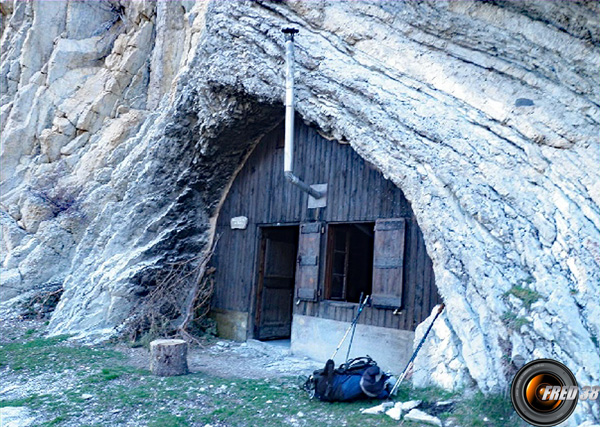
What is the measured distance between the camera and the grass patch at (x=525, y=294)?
5.23 m

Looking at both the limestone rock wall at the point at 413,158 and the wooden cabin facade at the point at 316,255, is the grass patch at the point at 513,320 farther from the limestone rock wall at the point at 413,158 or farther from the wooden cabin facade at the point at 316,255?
the wooden cabin facade at the point at 316,255

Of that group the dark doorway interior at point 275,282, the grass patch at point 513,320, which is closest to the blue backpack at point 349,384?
→ the grass patch at point 513,320

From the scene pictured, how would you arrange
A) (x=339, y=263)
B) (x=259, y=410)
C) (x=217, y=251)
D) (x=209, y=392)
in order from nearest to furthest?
(x=259, y=410) → (x=209, y=392) → (x=339, y=263) → (x=217, y=251)

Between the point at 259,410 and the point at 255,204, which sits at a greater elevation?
the point at 255,204

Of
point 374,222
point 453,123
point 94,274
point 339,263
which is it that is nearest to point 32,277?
point 94,274

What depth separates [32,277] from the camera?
13.2 metres

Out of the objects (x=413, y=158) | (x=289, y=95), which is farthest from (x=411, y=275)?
(x=289, y=95)

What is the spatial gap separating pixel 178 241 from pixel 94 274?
73.9 inches

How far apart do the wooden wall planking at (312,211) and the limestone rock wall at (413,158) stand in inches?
21.1

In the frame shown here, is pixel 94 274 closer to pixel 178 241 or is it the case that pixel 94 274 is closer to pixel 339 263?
pixel 178 241

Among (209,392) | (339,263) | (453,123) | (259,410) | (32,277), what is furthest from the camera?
(32,277)

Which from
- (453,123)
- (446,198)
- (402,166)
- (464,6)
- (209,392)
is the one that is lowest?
(209,392)

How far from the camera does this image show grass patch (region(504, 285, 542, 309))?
17.2 ft

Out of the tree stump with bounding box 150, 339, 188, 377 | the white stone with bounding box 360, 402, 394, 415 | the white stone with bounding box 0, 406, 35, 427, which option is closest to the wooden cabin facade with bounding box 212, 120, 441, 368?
the white stone with bounding box 360, 402, 394, 415
